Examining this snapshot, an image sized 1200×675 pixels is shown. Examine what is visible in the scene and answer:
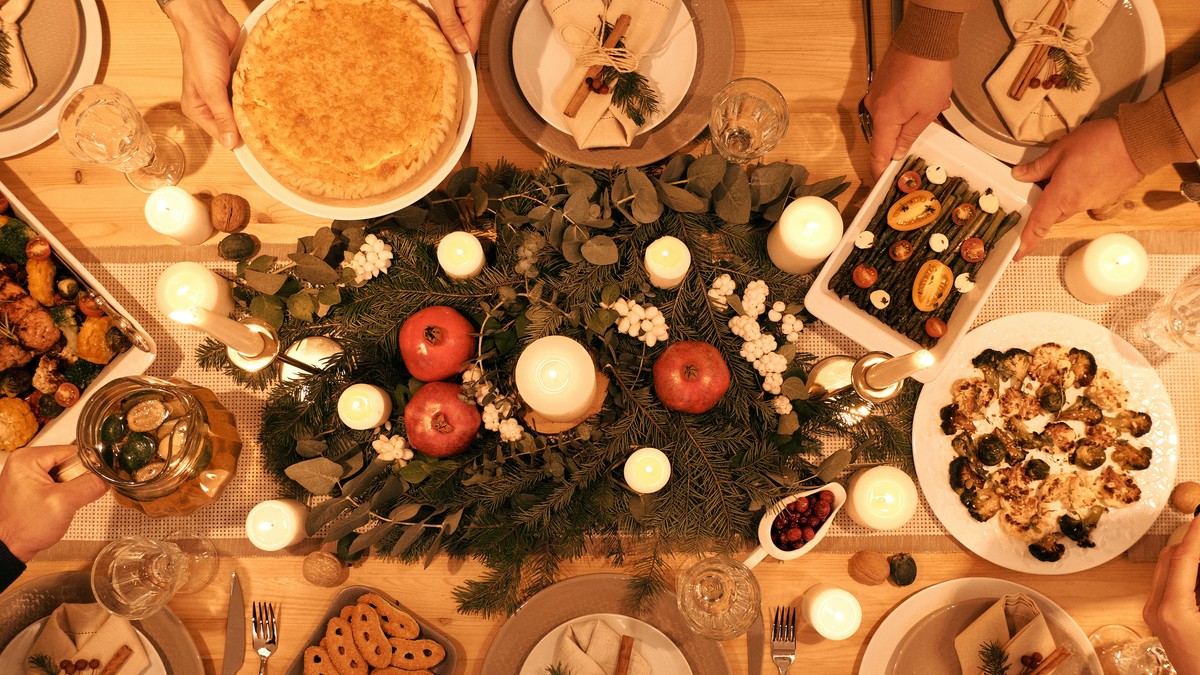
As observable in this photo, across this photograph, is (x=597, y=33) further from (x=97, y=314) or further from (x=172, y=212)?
(x=97, y=314)

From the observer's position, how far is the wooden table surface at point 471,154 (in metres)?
1.11

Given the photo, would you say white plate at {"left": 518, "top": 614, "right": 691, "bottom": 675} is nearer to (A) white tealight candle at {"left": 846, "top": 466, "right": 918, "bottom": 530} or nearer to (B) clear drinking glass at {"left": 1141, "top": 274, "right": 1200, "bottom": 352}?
(A) white tealight candle at {"left": 846, "top": 466, "right": 918, "bottom": 530}

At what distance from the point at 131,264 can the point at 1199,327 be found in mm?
1749

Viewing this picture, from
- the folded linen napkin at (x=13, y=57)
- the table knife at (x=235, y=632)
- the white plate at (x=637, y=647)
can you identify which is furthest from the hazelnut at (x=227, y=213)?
the white plate at (x=637, y=647)

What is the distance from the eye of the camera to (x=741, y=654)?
3.59 ft

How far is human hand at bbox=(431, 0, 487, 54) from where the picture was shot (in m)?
1.01

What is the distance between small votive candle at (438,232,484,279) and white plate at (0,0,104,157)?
0.72 m

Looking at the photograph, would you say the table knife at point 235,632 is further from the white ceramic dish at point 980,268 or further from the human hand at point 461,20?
the white ceramic dish at point 980,268

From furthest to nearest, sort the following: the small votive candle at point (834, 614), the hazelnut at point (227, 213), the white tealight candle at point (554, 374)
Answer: the hazelnut at point (227, 213) < the small votive candle at point (834, 614) < the white tealight candle at point (554, 374)

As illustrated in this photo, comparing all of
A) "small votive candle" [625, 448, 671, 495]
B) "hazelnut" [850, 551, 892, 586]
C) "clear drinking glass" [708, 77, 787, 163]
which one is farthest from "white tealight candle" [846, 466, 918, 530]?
"clear drinking glass" [708, 77, 787, 163]

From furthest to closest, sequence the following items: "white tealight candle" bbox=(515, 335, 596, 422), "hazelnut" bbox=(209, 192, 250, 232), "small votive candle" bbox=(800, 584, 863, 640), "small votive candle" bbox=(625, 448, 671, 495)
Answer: "hazelnut" bbox=(209, 192, 250, 232) < "small votive candle" bbox=(800, 584, 863, 640) < "small votive candle" bbox=(625, 448, 671, 495) < "white tealight candle" bbox=(515, 335, 596, 422)

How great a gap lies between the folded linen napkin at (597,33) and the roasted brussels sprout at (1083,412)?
0.83 meters

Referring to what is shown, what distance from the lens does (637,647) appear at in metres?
1.07

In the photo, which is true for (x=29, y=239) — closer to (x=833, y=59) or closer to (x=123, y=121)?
(x=123, y=121)
